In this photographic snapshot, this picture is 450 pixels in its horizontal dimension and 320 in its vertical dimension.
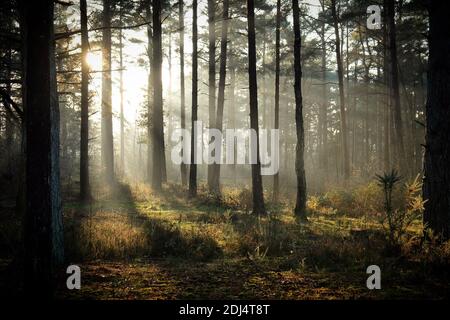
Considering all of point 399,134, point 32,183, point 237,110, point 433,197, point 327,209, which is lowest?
point 327,209

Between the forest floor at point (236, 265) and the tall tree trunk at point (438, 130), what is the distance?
957mm

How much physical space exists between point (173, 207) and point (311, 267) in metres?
9.48

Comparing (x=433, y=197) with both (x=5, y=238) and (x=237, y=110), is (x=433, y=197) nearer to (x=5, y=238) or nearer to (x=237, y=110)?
(x=5, y=238)

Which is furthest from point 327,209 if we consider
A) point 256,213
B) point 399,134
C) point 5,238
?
point 5,238

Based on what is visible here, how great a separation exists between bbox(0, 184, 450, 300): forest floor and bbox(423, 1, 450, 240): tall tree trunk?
96 centimetres

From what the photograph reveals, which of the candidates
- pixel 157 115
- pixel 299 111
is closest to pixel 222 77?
pixel 157 115

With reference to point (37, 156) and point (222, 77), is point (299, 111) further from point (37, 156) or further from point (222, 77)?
point (37, 156)

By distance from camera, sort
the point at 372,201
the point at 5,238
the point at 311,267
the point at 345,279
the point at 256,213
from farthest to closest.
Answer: the point at 372,201 < the point at 256,213 < the point at 5,238 < the point at 311,267 < the point at 345,279

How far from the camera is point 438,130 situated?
7340 millimetres

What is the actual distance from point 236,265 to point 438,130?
5100mm

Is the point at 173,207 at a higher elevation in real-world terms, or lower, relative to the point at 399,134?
lower

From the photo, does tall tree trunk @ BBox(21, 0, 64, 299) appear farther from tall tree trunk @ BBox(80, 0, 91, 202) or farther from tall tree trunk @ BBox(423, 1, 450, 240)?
tall tree trunk @ BBox(80, 0, 91, 202)

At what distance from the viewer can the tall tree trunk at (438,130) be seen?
7172mm

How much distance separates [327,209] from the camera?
565 inches
